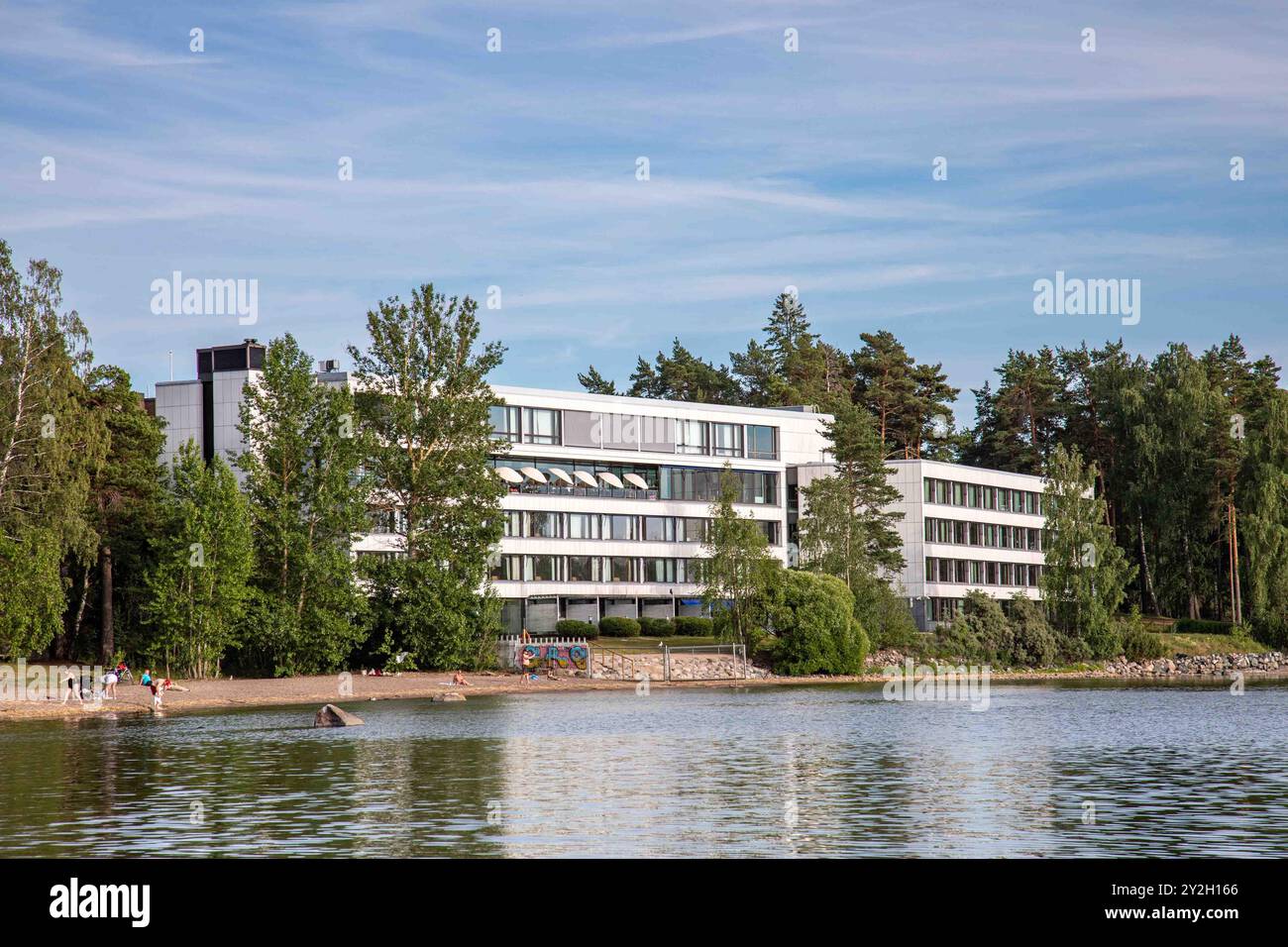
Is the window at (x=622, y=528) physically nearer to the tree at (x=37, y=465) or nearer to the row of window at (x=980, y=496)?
the row of window at (x=980, y=496)

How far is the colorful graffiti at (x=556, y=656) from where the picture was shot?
95.3m

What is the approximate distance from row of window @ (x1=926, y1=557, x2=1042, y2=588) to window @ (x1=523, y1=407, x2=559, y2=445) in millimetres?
40608

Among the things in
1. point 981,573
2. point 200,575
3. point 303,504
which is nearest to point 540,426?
point 303,504

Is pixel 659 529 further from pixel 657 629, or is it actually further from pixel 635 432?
pixel 657 629

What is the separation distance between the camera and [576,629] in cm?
11019

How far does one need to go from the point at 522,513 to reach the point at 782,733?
2471 inches

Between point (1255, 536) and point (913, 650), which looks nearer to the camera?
point (913, 650)

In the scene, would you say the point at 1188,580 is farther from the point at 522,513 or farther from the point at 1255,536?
the point at 522,513

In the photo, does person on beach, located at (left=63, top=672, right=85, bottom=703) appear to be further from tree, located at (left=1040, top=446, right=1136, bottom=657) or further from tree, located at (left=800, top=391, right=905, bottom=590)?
tree, located at (left=1040, top=446, right=1136, bottom=657)

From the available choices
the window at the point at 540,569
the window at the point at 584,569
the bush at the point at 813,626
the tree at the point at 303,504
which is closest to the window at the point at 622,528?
the window at the point at 584,569

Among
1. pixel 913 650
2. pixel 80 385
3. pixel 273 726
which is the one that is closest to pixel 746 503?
pixel 913 650

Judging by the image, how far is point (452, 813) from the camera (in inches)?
1217

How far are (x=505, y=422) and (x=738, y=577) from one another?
75.6 feet

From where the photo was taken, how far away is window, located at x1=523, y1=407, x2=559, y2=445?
11481 cm
